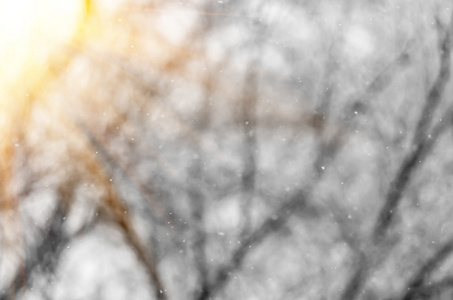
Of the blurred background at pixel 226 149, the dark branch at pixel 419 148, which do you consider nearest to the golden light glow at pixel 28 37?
the blurred background at pixel 226 149

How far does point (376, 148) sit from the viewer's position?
476cm

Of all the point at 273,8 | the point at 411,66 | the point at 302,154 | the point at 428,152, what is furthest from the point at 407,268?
the point at 273,8

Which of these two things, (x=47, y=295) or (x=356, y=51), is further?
(x=356, y=51)

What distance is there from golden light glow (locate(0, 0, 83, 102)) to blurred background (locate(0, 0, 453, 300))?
1 cm

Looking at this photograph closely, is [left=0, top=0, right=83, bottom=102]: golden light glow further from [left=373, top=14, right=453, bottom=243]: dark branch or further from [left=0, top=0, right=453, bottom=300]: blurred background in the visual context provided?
[left=373, top=14, right=453, bottom=243]: dark branch

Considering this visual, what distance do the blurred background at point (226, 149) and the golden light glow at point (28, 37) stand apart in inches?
0.5

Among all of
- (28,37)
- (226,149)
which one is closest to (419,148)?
(226,149)

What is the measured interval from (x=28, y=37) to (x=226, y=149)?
1971 millimetres

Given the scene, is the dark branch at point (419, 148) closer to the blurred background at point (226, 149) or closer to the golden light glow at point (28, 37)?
the blurred background at point (226, 149)

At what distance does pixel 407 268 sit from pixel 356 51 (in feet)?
6.45

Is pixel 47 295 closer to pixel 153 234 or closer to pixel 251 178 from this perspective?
pixel 153 234

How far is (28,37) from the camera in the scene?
4641 mm

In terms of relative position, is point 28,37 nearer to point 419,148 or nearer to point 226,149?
point 226,149

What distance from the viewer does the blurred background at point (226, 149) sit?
4.59m
